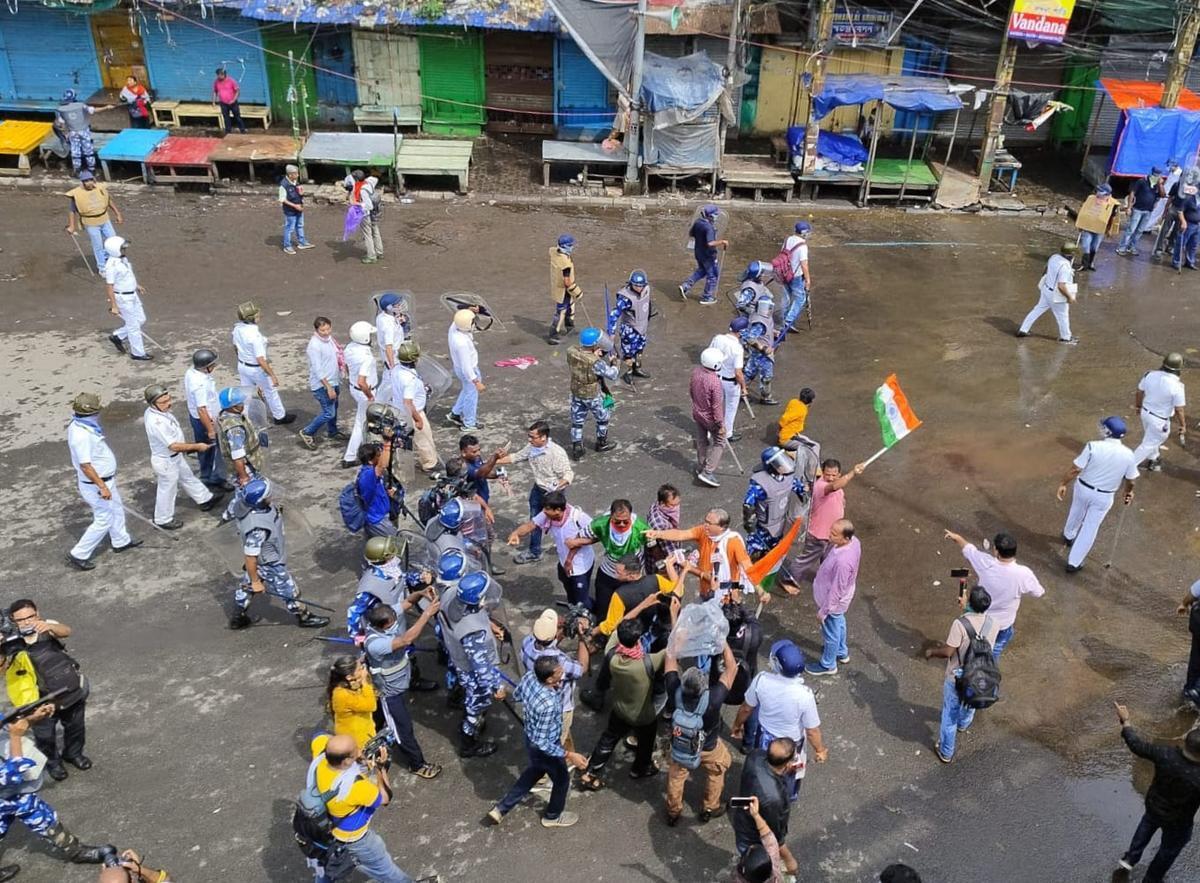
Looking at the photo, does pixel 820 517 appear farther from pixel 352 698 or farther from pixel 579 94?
pixel 579 94

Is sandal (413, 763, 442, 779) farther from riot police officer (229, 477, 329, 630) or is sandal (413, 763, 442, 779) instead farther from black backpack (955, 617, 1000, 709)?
black backpack (955, 617, 1000, 709)

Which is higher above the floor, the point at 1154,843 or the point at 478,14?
the point at 478,14

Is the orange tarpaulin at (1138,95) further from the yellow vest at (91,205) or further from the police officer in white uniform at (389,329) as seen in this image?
the yellow vest at (91,205)

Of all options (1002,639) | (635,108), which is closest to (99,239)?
(635,108)

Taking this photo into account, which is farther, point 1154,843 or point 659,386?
point 659,386

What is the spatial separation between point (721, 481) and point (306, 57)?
15867mm

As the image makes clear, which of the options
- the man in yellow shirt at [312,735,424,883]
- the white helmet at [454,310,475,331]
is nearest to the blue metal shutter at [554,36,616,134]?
the white helmet at [454,310,475,331]

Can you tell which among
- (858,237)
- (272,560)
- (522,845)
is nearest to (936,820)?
(522,845)

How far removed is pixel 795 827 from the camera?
6.47 m

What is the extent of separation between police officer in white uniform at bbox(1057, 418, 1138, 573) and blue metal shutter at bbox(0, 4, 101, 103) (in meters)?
21.4

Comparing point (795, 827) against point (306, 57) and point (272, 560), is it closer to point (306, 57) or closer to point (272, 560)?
point (272, 560)

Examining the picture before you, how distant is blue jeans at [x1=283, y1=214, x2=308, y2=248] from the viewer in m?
15.7

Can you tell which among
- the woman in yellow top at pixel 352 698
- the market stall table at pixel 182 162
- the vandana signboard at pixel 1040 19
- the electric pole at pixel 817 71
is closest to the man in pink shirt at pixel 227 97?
the market stall table at pixel 182 162

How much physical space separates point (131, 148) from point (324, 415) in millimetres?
11208
